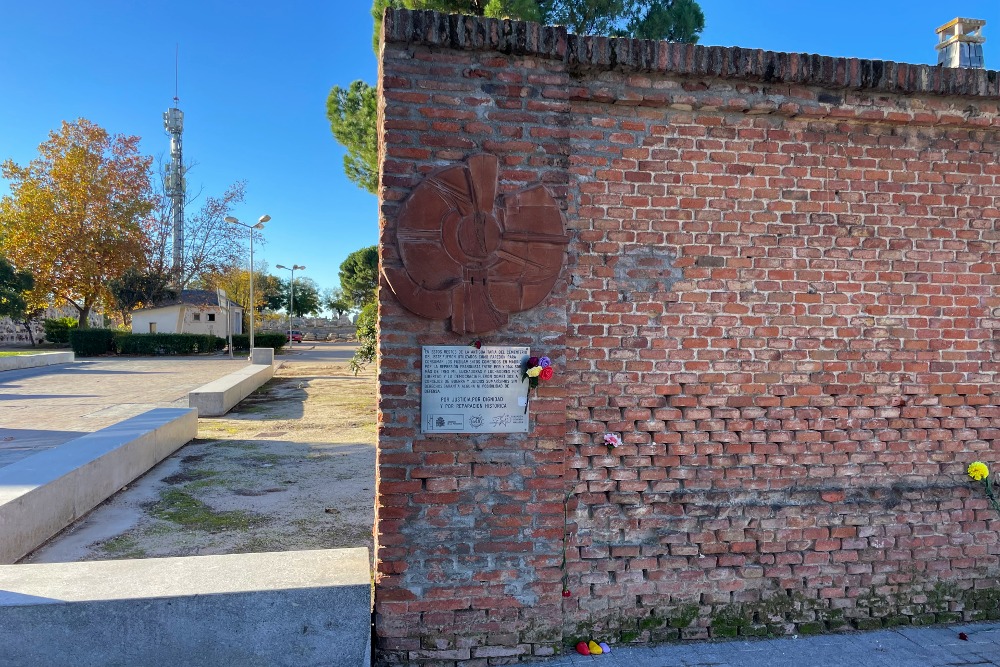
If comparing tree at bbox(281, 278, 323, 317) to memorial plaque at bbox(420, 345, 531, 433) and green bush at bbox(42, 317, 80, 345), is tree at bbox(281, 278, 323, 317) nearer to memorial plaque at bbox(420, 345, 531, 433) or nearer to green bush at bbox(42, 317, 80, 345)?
green bush at bbox(42, 317, 80, 345)

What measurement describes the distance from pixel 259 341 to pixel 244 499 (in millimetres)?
29492

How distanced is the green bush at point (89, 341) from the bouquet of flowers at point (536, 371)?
101ft

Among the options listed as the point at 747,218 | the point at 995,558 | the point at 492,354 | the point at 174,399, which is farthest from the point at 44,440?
the point at 995,558

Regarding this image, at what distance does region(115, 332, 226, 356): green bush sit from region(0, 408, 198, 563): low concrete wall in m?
24.1

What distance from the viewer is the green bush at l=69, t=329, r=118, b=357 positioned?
88.5ft

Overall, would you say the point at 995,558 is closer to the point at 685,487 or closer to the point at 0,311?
the point at 685,487

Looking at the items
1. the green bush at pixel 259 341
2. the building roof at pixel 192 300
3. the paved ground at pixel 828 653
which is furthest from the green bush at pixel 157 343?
the paved ground at pixel 828 653

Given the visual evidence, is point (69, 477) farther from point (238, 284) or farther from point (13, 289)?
point (238, 284)

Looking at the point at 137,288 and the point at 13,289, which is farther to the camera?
the point at 137,288

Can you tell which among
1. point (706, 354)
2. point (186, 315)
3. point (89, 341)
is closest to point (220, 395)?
point (706, 354)

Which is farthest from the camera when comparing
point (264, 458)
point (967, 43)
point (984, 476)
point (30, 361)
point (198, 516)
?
point (30, 361)

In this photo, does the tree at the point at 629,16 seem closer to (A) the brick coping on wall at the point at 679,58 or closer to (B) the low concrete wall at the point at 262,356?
(A) the brick coping on wall at the point at 679,58

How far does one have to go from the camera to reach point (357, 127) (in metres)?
11.6

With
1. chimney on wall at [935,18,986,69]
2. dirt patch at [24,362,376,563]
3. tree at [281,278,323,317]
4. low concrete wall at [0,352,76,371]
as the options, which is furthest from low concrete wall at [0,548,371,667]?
tree at [281,278,323,317]
